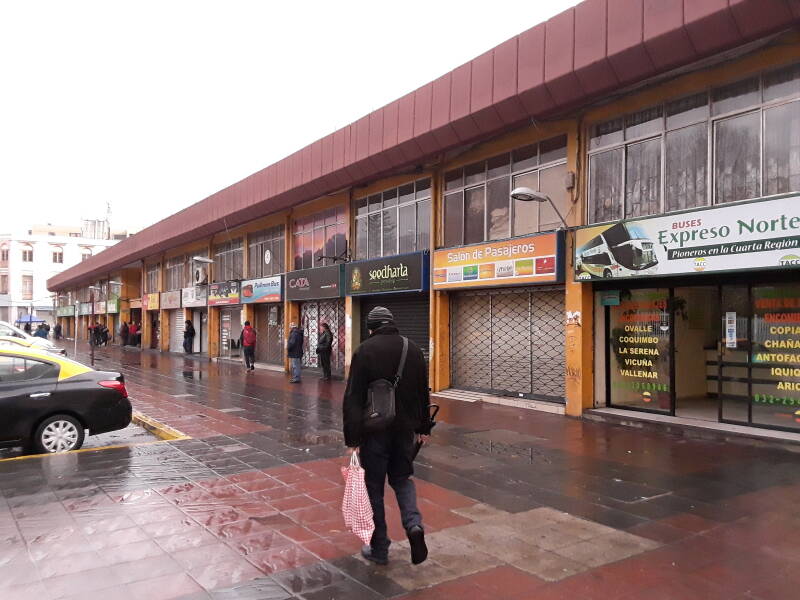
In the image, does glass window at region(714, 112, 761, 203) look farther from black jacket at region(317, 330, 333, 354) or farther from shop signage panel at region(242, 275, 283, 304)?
shop signage panel at region(242, 275, 283, 304)

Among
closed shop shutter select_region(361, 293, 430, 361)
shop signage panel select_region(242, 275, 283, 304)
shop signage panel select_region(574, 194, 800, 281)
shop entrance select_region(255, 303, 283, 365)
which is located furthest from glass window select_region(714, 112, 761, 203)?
shop entrance select_region(255, 303, 283, 365)

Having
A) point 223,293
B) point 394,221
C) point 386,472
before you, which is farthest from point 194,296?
point 386,472

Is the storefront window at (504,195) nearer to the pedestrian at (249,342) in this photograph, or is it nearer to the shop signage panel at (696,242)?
the shop signage panel at (696,242)

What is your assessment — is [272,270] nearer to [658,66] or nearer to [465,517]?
[658,66]

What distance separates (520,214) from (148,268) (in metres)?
30.7

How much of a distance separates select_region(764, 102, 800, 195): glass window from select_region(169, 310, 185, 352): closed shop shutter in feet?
93.8

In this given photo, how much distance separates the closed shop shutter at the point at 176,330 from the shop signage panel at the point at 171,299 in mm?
628

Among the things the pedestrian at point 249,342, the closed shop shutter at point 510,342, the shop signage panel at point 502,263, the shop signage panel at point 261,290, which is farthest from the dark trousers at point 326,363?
the shop signage panel at point 261,290

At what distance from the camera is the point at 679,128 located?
970 cm

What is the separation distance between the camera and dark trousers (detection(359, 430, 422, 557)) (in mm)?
4102

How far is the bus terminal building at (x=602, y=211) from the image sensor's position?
8445 millimetres

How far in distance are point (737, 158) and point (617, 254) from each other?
223 cm

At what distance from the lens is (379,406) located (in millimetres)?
4016

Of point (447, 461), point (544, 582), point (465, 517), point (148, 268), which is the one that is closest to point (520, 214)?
point (447, 461)
